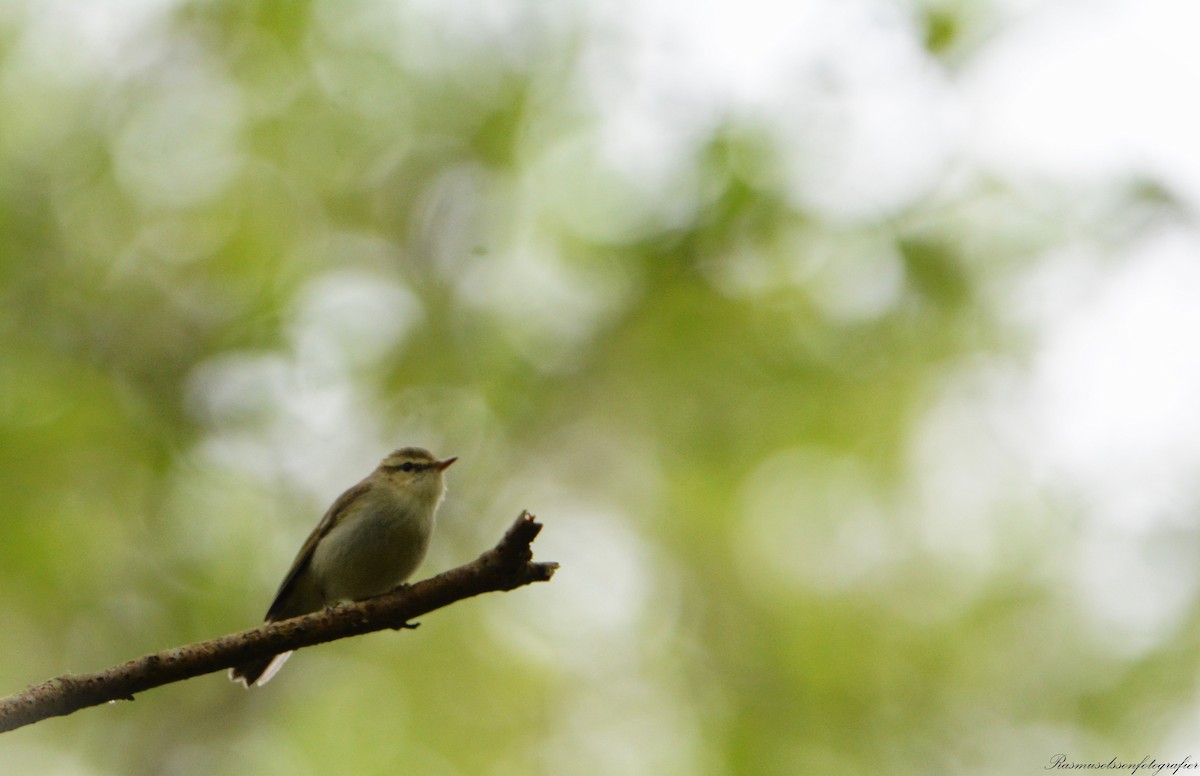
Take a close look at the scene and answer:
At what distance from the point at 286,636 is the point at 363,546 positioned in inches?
90.1

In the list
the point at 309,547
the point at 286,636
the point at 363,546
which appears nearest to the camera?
the point at 286,636

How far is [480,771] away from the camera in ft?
30.6

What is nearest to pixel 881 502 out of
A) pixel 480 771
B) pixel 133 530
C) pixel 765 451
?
pixel 765 451

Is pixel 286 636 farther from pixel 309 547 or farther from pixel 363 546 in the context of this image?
pixel 309 547

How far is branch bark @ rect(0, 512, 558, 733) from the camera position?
3.35 meters

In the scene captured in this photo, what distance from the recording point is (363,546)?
599 centimetres

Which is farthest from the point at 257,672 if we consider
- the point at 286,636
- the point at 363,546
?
the point at 286,636

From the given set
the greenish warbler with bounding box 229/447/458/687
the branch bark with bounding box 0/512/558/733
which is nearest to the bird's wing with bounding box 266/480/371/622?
the greenish warbler with bounding box 229/447/458/687

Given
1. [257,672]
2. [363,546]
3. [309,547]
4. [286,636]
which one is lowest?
[286,636]

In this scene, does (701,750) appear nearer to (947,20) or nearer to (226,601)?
(226,601)

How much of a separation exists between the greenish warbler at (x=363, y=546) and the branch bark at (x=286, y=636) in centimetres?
208

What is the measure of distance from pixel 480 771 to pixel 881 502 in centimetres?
452

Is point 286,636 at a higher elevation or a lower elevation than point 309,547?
lower

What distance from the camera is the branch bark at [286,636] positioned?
3.35 m
